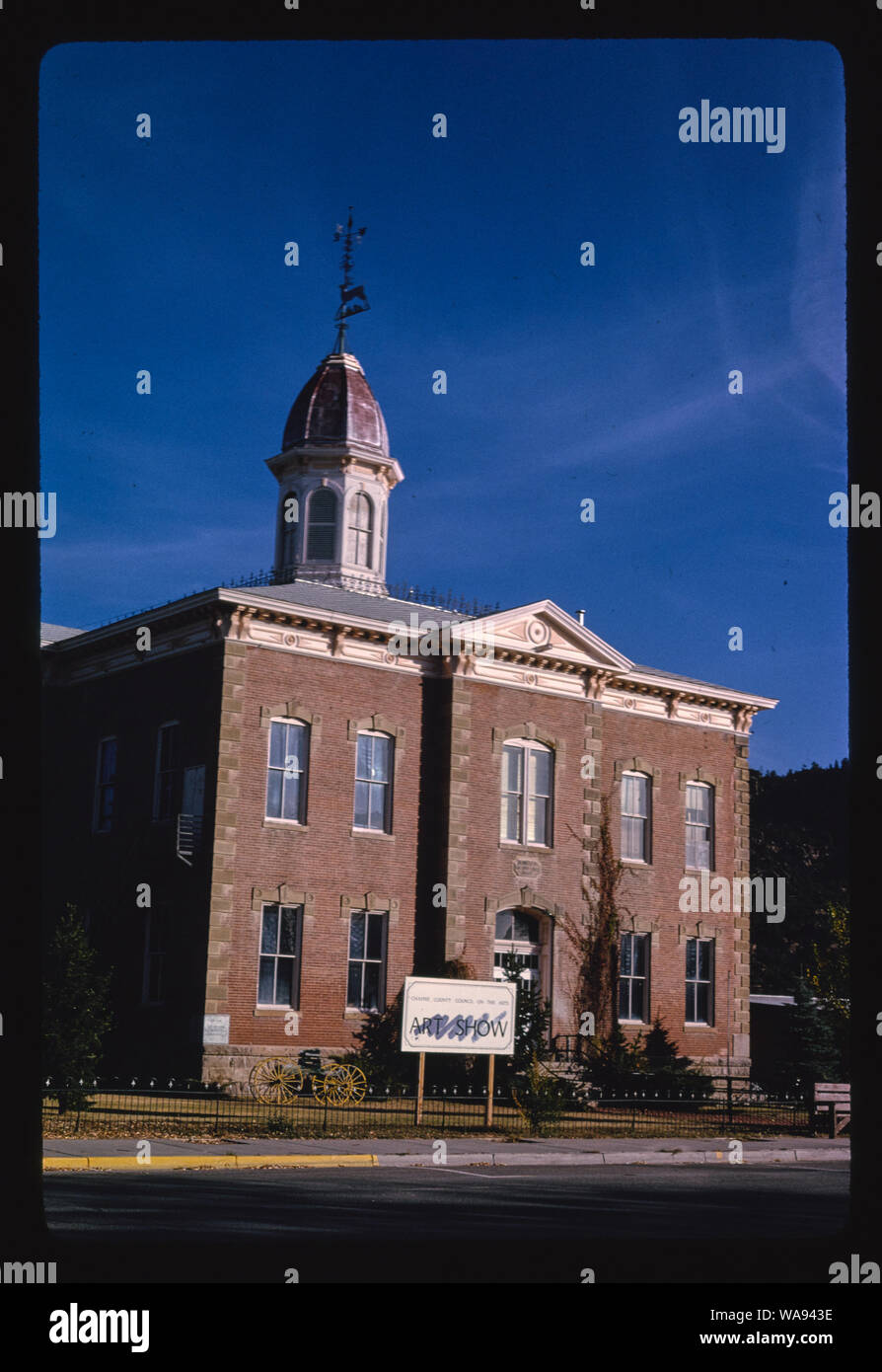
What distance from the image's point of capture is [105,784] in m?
31.1

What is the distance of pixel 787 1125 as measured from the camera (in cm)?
2445

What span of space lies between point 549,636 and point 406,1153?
55.4 ft

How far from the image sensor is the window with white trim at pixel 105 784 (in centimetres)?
3092

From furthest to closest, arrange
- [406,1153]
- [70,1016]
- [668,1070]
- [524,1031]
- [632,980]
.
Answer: [632,980], [668,1070], [524,1031], [70,1016], [406,1153]

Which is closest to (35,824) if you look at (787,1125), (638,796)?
(787,1125)

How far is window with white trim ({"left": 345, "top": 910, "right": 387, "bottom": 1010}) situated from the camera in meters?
29.1

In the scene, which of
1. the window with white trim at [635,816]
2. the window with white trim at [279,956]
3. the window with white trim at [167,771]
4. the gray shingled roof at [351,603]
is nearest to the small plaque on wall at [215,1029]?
the window with white trim at [279,956]

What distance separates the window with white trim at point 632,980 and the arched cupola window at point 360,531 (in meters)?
11.6

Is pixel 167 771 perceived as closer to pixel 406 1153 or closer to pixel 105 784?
pixel 105 784

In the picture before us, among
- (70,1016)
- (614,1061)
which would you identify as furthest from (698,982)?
(70,1016)

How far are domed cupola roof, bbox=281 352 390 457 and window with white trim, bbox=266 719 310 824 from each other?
1064cm

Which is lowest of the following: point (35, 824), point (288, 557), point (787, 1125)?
point (787, 1125)
